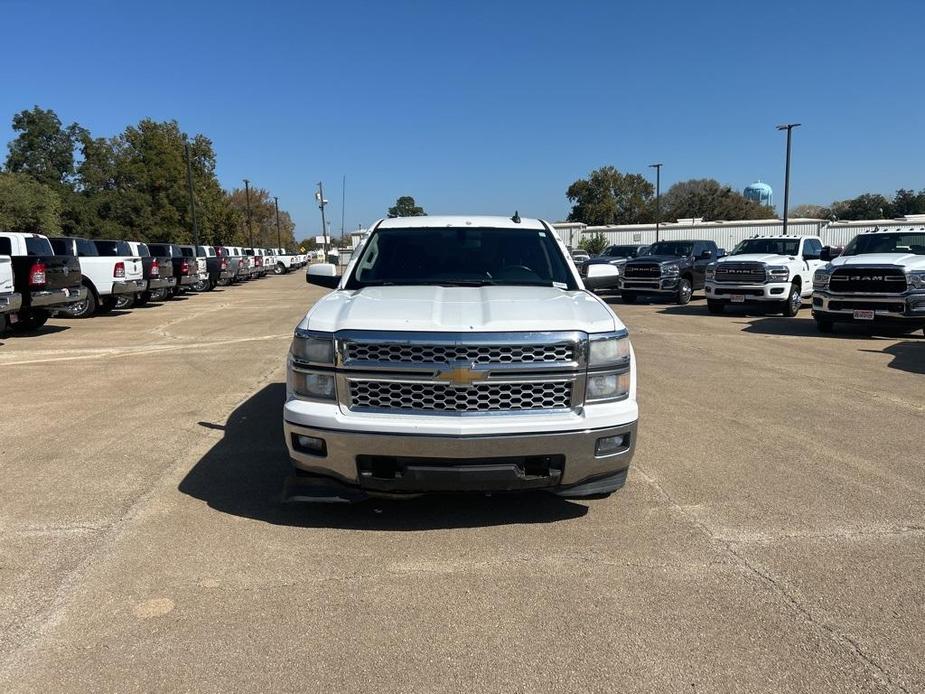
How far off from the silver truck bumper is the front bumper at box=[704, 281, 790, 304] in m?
14.0

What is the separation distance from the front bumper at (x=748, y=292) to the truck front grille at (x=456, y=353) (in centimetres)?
1419

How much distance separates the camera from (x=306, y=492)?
4.05 metres

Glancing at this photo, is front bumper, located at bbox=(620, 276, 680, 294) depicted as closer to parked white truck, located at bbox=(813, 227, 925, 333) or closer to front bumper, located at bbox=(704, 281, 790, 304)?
front bumper, located at bbox=(704, 281, 790, 304)

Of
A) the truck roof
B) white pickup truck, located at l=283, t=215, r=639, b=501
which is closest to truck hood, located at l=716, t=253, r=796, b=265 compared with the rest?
the truck roof

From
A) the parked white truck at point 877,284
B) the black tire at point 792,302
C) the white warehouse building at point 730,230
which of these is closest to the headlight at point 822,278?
the parked white truck at point 877,284

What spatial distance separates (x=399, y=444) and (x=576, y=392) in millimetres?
1010

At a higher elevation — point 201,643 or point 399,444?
point 399,444

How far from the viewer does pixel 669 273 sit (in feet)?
65.9

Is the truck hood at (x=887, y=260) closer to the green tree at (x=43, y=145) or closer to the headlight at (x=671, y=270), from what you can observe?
the headlight at (x=671, y=270)

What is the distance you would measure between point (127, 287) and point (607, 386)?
1586cm

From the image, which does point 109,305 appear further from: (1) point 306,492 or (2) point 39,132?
(2) point 39,132

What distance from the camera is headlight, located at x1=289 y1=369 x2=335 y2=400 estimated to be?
3.85 meters

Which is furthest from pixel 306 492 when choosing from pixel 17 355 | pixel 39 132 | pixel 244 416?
pixel 39 132

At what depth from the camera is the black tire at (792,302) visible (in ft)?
54.0
